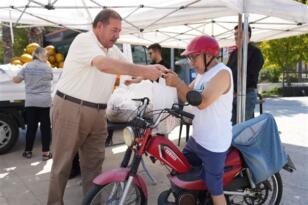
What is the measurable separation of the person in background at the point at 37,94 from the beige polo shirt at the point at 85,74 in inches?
105

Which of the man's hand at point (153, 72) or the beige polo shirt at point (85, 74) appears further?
the beige polo shirt at point (85, 74)

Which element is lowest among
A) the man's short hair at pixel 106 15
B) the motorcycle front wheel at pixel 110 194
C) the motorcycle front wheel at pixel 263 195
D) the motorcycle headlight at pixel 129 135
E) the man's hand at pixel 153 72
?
the motorcycle front wheel at pixel 263 195

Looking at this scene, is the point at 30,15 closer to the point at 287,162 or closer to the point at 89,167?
the point at 89,167

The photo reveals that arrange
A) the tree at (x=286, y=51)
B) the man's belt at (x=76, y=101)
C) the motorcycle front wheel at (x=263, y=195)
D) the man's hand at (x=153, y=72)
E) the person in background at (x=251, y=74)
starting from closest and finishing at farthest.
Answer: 1. the man's hand at (x=153, y=72)
2. the man's belt at (x=76, y=101)
3. the motorcycle front wheel at (x=263, y=195)
4. the person in background at (x=251, y=74)
5. the tree at (x=286, y=51)

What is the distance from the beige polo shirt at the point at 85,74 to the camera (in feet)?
10.4

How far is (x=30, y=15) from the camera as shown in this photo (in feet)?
19.8

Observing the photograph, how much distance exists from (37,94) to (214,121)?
12.5ft

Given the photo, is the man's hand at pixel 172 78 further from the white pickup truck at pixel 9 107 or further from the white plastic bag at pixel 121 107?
the white pickup truck at pixel 9 107

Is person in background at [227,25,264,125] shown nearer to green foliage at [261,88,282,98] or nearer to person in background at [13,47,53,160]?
person in background at [13,47,53,160]

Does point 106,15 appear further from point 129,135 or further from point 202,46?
point 129,135

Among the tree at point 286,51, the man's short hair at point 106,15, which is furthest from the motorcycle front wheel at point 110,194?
the tree at point 286,51

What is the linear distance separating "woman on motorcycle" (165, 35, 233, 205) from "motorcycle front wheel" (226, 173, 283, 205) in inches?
20.7

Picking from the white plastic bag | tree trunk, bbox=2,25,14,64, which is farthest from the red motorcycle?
tree trunk, bbox=2,25,14,64

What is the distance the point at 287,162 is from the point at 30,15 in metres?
4.51
